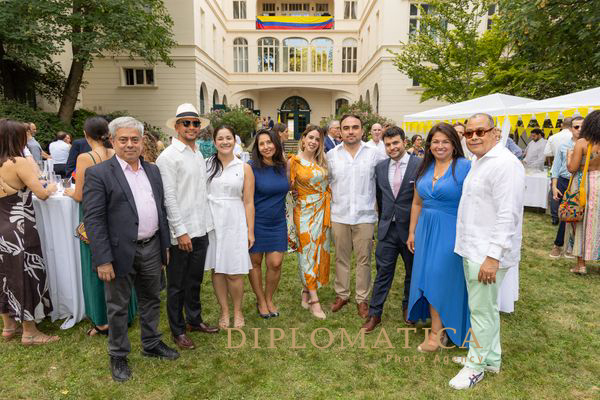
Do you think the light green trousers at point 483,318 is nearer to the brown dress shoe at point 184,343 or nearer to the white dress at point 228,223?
the white dress at point 228,223

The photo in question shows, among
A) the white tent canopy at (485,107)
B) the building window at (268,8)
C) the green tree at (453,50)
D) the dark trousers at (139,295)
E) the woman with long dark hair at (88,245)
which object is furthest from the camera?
the building window at (268,8)

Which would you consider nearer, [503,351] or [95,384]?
[95,384]

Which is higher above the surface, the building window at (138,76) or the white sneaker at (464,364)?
the building window at (138,76)

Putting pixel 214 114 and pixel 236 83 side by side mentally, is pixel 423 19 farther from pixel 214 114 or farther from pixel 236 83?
pixel 236 83

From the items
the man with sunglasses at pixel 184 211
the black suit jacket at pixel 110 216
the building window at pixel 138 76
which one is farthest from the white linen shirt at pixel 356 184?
the building window at pixel 138 76

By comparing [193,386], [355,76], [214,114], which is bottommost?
[193,386]

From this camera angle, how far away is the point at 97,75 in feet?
67.6

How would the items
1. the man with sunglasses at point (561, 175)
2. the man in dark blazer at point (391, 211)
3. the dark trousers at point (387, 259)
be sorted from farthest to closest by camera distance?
the man with sunglasses at point (561, 175), the dark trousers at point (387, 259), the man in dark blazer at point (391, 211)

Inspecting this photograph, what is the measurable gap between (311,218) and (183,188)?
1.37 m

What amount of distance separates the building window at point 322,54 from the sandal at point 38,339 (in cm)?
2879

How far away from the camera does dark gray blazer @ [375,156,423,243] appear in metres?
3.53

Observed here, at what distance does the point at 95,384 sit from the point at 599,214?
5.91 metres

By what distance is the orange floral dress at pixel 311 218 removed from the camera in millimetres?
3873

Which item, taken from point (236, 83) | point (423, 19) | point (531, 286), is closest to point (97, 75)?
point (236, 83)
